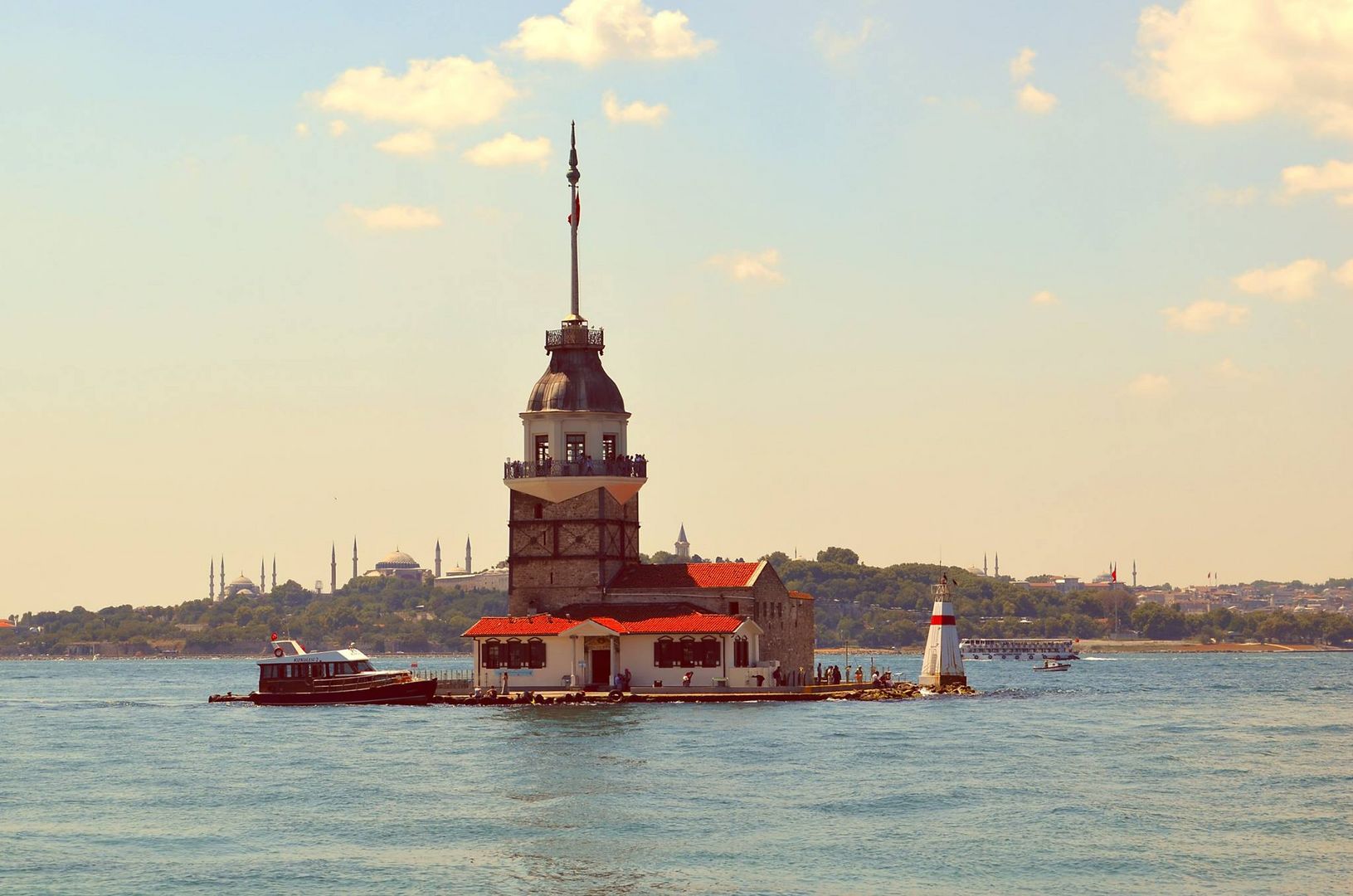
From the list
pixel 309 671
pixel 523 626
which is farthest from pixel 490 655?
pixel 309 671

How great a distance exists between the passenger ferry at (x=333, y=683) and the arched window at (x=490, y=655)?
8.83ft

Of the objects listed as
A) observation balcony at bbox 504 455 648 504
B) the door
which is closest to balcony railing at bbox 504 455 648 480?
observation balcony at bbox 504 455 648 504

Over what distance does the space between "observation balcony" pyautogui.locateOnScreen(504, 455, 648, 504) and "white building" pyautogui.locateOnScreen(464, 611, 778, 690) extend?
618 cm

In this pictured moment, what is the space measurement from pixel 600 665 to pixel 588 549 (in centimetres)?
572

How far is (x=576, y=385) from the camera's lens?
94750 millimetres

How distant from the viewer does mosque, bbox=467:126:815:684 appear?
3585 inches

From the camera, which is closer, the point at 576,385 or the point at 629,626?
the point at 629,626

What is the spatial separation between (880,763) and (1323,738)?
2241 centimetres

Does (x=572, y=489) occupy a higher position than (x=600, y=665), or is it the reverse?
(x=572, y=489)

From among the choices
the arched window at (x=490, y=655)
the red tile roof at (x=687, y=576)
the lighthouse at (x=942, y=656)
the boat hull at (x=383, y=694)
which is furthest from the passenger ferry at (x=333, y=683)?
the lighthouse at (x=942, y=656)

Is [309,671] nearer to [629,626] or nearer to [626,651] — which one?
[626,651]

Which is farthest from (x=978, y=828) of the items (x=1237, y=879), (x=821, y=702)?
(x=821, y=702)

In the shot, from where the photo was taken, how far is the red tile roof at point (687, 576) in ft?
301

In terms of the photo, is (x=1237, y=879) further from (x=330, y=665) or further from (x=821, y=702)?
(x=330, y=665)
